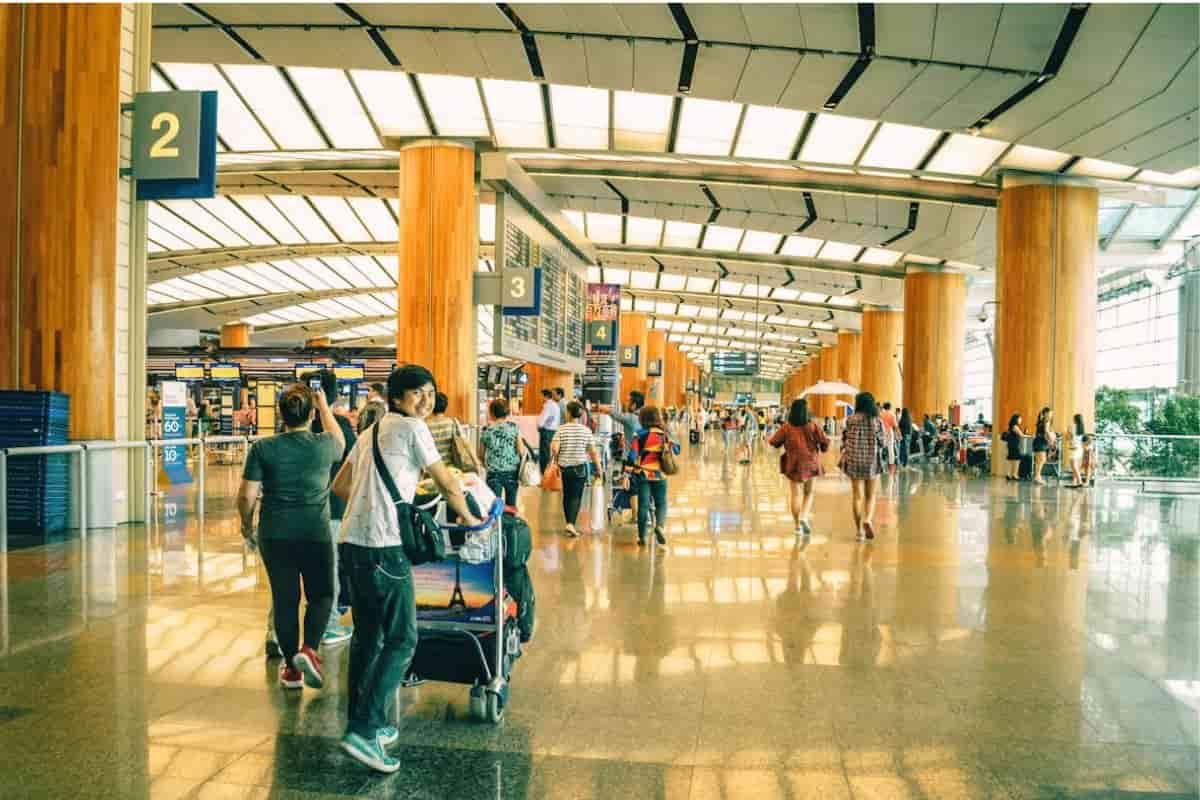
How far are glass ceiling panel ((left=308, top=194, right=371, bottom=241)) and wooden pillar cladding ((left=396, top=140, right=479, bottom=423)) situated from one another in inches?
294

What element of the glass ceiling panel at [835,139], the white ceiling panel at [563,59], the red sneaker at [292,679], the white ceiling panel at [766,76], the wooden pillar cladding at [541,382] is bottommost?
the red sneaker at [292,679]

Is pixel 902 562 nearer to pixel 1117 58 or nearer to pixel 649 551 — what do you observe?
pixel 649 551

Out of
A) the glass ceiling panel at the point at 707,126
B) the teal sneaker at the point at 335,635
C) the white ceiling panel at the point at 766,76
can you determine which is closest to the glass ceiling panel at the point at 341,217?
the glass ceiling panel at the point at 707,126

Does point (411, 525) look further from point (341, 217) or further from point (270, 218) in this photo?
point (270, 218)

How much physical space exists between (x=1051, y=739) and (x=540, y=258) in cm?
1825

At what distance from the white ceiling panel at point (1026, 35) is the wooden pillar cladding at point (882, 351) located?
90.7 feet

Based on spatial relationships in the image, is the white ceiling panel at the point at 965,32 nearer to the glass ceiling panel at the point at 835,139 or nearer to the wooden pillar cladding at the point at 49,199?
the glass ceiling panel at the point at 835,139

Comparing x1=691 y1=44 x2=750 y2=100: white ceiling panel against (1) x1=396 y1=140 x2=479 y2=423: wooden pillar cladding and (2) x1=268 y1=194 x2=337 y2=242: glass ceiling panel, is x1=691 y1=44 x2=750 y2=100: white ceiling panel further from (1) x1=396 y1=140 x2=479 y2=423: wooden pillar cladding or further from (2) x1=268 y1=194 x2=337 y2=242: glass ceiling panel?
(2) x1=268 y1=194 x2=337 y2=242: glass ceiling panel

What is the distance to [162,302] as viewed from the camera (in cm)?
4022

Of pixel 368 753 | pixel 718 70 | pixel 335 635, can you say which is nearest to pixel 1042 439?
pixel 718 70

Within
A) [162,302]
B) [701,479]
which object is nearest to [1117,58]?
[701,479]

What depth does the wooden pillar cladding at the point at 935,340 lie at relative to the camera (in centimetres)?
2989

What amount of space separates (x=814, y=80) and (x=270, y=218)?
18343mm

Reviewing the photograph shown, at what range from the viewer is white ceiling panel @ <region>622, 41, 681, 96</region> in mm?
12609
